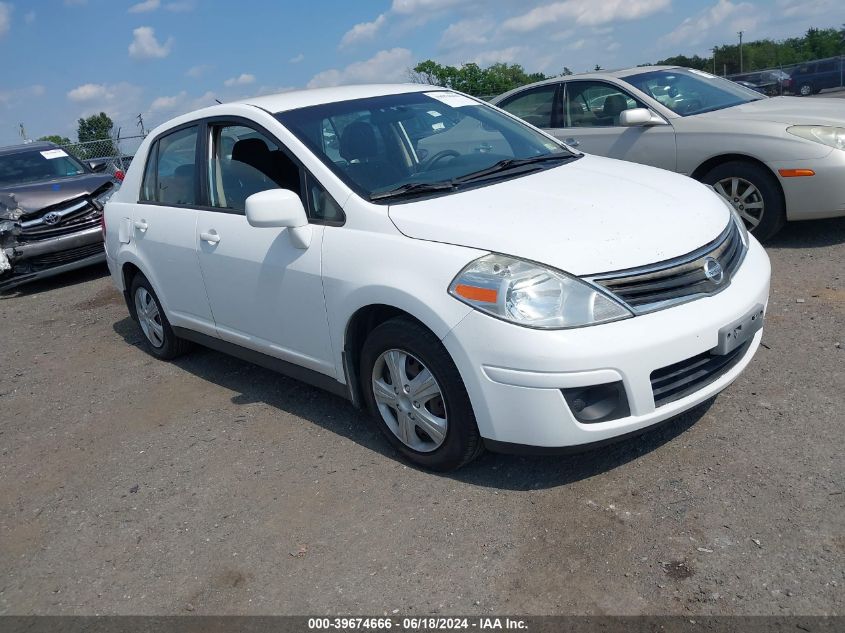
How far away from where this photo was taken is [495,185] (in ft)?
12.5

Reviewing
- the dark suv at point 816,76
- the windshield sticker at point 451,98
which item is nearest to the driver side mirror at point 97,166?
the windshield sticker at point 451,98

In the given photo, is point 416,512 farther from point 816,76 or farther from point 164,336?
point 816,76

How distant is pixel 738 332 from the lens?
10.7 ft

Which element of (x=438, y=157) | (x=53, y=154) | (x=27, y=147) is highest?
(x=27, y=147)

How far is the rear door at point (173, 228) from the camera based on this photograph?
15.5 ft

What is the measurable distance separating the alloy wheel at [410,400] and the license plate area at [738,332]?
1.17 metres

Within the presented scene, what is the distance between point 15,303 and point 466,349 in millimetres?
7322

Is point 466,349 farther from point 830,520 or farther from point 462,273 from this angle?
point 830,520

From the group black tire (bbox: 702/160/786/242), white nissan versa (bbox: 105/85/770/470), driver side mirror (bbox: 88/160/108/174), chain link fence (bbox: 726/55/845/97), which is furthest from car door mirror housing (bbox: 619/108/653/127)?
chain link fence (bbox: 726/55/845/97)

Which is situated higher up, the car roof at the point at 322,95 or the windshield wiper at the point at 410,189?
the car roof at the point at 322,95

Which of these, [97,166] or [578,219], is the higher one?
[97,166]

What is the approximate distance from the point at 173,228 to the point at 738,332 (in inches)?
131

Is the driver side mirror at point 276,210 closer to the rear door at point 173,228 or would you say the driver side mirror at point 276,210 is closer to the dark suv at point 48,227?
the rear door at point 173,228

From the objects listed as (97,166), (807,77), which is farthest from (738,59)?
(97,166)
